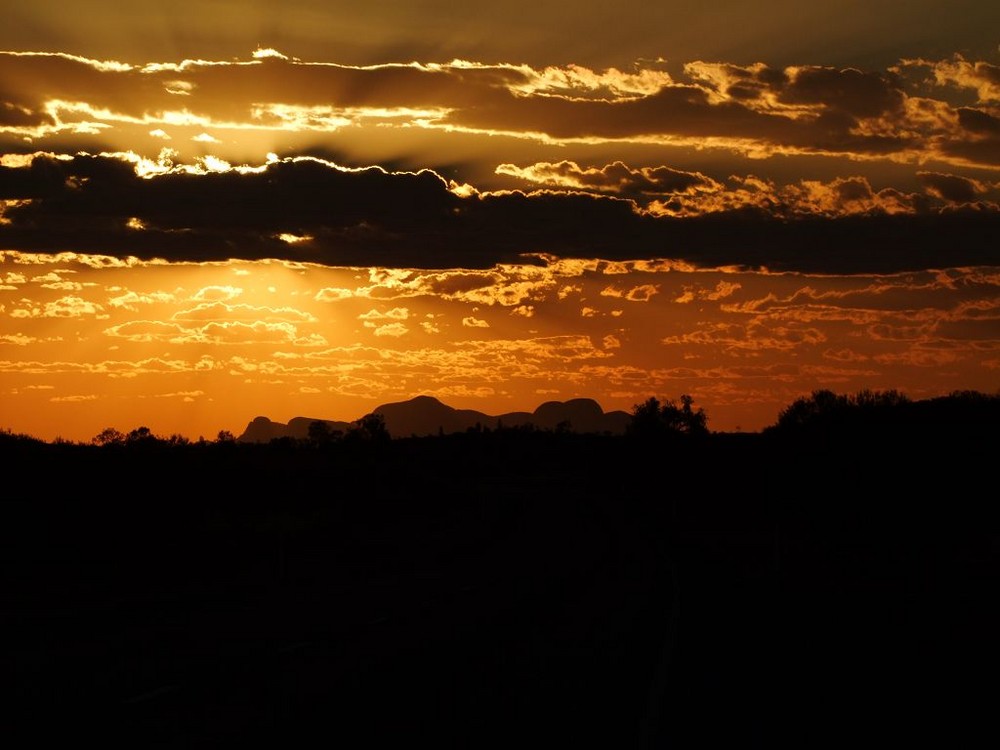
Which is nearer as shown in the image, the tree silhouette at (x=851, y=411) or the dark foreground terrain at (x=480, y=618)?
the dark foreground terrain at (x=480, y=618)

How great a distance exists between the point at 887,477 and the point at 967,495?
31.4 feet

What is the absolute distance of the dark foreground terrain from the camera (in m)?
12.2

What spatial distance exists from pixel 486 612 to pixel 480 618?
50.8 inches

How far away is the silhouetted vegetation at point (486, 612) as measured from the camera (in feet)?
40.5

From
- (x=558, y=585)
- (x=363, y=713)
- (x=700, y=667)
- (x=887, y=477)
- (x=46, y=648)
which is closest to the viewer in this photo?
(x=363, y=713)

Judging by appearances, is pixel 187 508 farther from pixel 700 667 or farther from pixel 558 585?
pixel 700 667

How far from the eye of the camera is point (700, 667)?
16125 mm

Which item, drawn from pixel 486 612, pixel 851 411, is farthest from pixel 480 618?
pixel 851 411

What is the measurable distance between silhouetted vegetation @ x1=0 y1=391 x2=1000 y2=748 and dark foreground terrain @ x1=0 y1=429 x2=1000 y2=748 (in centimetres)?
8

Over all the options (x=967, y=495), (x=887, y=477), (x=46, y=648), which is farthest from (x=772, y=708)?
(x=887, y=477)

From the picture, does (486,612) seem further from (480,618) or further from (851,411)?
(851,411)

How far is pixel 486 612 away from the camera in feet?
79.2

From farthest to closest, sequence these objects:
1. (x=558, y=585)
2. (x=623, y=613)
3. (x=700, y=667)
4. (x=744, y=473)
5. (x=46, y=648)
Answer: (x=744, y=473) → (x=558, y=585) → (x=623, y=613) → (x=46, y=648) → (x=700, y=667)

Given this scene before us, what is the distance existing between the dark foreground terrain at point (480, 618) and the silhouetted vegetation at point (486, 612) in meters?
0.08
